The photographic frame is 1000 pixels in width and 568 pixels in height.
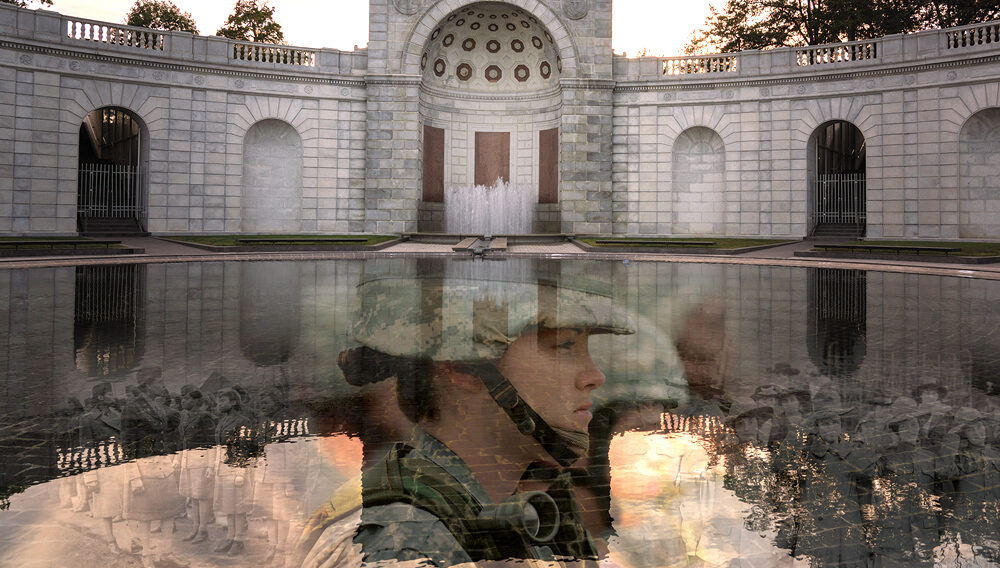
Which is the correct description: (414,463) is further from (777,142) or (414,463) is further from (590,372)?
(777,142)

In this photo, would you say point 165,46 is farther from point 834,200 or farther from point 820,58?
point 834,200

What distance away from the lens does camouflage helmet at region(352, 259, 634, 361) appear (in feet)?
24.5

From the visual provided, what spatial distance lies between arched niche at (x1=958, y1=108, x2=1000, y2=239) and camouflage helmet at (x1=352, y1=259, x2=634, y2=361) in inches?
844

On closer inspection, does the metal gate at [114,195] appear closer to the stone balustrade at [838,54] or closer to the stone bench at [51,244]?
the stone bench at [51,244]

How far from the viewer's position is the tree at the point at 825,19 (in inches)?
1389

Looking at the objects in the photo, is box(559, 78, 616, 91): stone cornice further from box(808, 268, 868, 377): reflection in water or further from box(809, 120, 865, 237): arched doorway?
box(808, 268, 868, 377): reflection in water

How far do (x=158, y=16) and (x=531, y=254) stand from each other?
108 feet

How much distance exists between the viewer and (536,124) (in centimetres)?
3666

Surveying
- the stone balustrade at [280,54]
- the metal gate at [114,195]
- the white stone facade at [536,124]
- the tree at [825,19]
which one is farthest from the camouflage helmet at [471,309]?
the tree at [825,19]

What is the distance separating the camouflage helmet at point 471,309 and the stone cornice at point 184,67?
62.3 feet

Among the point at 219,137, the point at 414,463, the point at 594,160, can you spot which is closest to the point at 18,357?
the point at 414,463

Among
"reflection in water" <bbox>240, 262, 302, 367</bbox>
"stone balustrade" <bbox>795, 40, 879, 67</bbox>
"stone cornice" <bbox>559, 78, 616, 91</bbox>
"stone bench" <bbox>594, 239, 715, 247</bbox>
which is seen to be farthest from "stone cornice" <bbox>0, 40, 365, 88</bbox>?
"stone balustrade" <bbox>795, 40, 879, 67</bbox>

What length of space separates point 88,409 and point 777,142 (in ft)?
107

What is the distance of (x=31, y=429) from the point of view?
4.38 metres
